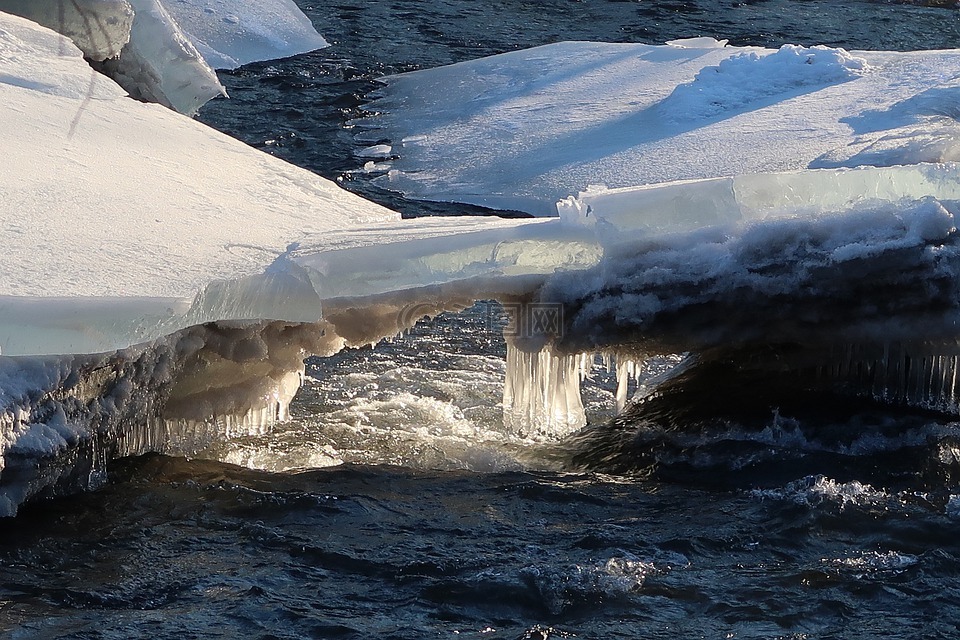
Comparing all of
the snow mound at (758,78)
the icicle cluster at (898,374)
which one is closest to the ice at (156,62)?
the snow mound at (758,78)

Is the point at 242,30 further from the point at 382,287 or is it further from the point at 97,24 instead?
the point at 382,287

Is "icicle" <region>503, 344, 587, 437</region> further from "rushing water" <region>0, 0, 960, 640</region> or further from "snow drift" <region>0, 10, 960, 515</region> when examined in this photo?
"rushing water" <region>0, 0, 960, 640</region>

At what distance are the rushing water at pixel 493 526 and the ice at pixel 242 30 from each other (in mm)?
6941

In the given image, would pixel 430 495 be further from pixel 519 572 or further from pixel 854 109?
pixel 854 109

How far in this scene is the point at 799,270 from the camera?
5129 millimetres

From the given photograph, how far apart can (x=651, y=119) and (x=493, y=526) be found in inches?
232

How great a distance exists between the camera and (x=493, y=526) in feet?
15.9

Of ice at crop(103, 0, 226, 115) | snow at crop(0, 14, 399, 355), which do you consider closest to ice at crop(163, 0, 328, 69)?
ice at crop(103, 0, 226, 115)

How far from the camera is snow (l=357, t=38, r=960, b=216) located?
883 centimetres

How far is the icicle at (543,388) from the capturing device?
5.43 meters

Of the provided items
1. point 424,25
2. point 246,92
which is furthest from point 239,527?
point 424,25

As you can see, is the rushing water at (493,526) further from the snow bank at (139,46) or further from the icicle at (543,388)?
the snow bank at (139,46)

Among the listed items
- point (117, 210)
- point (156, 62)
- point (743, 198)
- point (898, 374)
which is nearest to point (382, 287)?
point (117, 210)

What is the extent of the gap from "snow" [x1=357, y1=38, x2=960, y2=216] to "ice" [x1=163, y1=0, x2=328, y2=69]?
6.25ft
